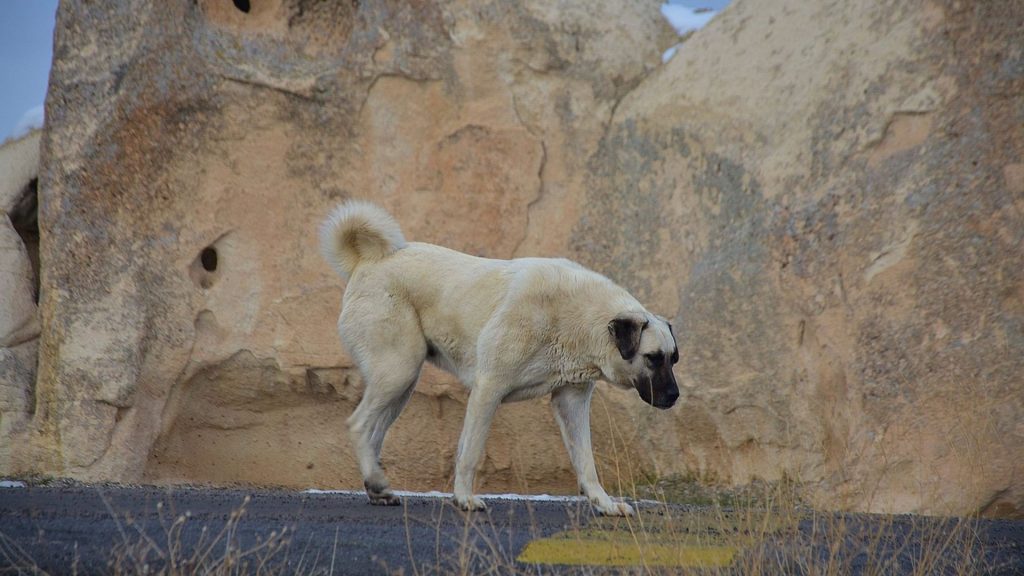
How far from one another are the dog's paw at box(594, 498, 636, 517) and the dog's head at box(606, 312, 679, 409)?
65 cm

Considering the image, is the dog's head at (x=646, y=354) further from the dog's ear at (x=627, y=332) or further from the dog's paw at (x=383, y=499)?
the dog's paw at (x=383, y=499)

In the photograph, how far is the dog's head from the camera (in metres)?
6.11

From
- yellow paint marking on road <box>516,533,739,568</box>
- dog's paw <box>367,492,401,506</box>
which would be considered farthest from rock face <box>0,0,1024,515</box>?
yellow paint marking on road <box>516,533,739,568</box>

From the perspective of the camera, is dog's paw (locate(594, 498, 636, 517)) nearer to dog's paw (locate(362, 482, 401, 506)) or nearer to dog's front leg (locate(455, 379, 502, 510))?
dog's front leg (locate(455, 379, 502, 510))

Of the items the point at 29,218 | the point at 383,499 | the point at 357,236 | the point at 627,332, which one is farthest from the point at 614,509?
the point at 29,218

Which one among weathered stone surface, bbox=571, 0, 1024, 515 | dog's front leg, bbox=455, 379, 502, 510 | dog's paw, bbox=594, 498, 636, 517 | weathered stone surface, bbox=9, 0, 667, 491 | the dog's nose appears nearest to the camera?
dog's paw, bbox=594, 498, 636, 517

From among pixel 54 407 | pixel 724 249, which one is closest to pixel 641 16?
pixel 724 249

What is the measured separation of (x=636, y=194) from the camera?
30.1ft

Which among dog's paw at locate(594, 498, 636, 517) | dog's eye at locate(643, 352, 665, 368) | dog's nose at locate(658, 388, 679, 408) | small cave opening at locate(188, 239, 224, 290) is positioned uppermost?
small cave opening at locate(188, 239, 224, 290)

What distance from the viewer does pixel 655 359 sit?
241 inches

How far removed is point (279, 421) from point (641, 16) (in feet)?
17.0

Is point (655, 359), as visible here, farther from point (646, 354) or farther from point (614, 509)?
point (614, 509)

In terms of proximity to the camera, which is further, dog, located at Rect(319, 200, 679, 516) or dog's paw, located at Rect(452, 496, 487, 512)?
dog, located at Rect(319, 200, 679, 516)

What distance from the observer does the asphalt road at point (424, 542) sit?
4137mm
